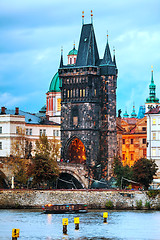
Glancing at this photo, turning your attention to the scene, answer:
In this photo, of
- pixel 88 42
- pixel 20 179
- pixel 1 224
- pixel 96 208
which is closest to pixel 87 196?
pixel 96 208

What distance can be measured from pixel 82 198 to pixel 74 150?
28.7 metres

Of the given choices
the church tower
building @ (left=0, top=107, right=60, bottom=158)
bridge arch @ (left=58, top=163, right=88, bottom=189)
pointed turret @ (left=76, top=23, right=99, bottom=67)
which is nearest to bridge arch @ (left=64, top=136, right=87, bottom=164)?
the church tower

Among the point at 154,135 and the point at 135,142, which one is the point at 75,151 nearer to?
the point at 154,135

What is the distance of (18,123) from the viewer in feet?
540

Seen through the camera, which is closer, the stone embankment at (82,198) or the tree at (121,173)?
the stone embankment at (82,198)

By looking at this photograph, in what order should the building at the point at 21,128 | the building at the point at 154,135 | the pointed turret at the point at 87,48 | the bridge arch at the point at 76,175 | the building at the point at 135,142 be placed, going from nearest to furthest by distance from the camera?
the bridge arch at the point at 76,175
the building at the point at 21,128
the pointed turret at the point at 87,48
the building at the point at 154,135
the building at the point at 135,142

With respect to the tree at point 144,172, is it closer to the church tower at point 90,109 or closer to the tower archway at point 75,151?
the church tower at point 90,109

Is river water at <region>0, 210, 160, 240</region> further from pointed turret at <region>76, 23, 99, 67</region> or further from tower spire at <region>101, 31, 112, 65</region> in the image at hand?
tower spire at <region>101, 31, 112, 65</region>

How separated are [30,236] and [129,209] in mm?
33706

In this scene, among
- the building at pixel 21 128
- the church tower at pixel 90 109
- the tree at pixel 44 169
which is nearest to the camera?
the tree at pixel 44 169

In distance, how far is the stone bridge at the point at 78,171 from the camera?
155m

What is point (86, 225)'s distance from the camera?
115 metres

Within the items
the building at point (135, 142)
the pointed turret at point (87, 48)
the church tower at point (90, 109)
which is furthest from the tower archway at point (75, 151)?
the building at point (135, 142)

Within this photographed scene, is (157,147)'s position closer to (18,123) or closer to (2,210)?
(18,123)
